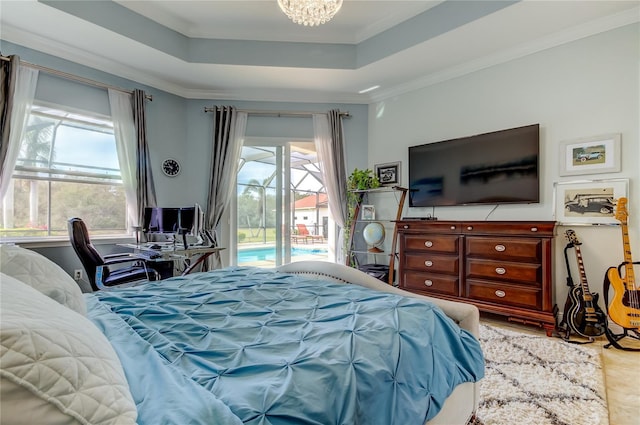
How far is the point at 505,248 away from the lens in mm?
2906

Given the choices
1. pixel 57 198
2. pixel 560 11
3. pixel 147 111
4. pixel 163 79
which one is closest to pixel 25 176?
pixel 57 198

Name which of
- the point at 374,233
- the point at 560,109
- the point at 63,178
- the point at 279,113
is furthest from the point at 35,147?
the point at 560,109

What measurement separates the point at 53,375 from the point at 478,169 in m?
3.77

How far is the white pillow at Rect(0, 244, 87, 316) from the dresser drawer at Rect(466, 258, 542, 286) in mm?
3069

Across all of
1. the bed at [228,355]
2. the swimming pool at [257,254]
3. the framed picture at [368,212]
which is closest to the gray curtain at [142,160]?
the swimming pool at [257,254]

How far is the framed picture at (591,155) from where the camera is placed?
2.80m

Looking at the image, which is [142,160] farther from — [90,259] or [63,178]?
[90,259]

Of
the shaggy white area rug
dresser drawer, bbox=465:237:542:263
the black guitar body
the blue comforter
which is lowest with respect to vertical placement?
the shaggy white area rug

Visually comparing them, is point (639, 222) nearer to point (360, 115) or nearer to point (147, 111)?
point (360, 115)

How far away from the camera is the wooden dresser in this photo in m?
2.73

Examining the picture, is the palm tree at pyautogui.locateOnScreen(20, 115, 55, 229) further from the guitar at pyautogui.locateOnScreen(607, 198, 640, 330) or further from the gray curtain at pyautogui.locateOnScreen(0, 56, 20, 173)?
the guitar at pyautogui.locateOnScreen(607, 198, 640, 330)

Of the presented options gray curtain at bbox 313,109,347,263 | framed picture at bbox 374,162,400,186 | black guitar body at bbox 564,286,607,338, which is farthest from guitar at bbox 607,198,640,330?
gray curtain at bbox 313,109,347,263

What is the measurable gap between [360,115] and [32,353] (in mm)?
4596

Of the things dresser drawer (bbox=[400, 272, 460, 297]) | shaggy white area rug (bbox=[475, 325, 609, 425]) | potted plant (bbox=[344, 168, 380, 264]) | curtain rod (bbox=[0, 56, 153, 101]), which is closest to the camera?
shaggy white area rug (bbox=[475, 325, 609, 425])
